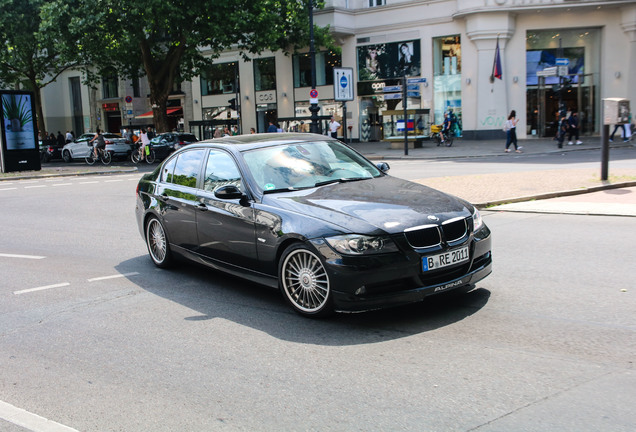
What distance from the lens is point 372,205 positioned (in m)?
5.38

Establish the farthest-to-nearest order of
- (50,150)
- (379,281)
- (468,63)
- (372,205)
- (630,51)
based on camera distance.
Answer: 1. (50,150)
2. (468,63)
3. (630,51)
4. (372,205)
5. (379,281)

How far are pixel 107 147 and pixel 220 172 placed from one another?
2932 centimetres

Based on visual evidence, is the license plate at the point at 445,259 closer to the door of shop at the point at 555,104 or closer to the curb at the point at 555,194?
the curb at the point at 555,194

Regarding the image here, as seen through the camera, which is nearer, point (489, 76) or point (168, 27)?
point (168, 27)

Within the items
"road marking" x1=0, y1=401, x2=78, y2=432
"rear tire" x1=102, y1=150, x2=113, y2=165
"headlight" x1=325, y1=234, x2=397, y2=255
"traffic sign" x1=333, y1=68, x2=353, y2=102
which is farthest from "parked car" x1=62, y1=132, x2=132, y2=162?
"road marking" x1=0, y1=401, x2=78, y2=432

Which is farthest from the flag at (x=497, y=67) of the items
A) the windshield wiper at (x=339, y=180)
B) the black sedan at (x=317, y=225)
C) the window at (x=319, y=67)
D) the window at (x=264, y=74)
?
the windshield wiper at (x=339, y=180)

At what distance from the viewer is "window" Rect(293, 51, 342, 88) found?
4006cm

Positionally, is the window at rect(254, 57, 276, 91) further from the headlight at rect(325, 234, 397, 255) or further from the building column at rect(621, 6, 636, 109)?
the headlight at rect(325, 234, 397, 255)

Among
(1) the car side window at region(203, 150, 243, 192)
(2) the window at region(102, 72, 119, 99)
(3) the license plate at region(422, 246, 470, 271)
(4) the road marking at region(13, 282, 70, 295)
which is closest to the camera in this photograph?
(3) the license plate at region(422, 246, 470, 271)

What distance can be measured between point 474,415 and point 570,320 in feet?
6.34

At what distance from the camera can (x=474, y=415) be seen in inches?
138

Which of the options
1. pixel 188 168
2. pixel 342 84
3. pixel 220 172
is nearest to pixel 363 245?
pixel 220 172

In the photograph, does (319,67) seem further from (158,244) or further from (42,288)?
(42,288)

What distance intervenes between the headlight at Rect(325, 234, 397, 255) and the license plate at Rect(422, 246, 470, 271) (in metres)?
0.30
